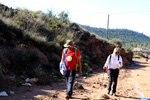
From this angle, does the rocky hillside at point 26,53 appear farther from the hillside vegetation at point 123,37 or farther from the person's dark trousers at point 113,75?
the hillside vegetation at point 123,37

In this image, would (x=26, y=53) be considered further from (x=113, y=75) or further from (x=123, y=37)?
(x=123, y=37)

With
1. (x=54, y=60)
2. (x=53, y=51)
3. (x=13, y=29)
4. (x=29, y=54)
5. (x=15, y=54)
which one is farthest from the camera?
(x=53, y=51)

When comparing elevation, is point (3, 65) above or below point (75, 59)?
below

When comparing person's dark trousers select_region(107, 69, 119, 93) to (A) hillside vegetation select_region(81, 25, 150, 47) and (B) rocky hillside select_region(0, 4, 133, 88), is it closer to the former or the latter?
(B) rocky hillside select_region(0, 4, 133, 88)

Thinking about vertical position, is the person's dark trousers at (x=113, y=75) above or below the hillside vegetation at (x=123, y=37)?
below

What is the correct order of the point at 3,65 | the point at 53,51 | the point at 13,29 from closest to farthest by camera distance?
the point at 3,65, the point at 13,29, the point at 53,51

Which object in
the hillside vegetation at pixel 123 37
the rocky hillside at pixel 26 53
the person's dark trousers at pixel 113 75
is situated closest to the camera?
the person's dark trousers at pixel 113 75

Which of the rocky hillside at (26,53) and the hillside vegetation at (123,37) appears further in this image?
the hillside vegetation at (123,37)

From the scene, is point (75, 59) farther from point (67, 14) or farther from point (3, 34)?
point (67, 14)

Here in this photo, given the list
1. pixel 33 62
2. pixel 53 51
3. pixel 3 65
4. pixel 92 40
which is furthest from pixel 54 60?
pixel 92 40

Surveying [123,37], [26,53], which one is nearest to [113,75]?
[26,53]

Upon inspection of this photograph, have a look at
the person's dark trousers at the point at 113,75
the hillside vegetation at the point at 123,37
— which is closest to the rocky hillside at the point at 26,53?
the person's dark trousers at the point at 113,75

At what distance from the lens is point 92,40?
19.4 m

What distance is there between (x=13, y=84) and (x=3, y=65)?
1.08m
